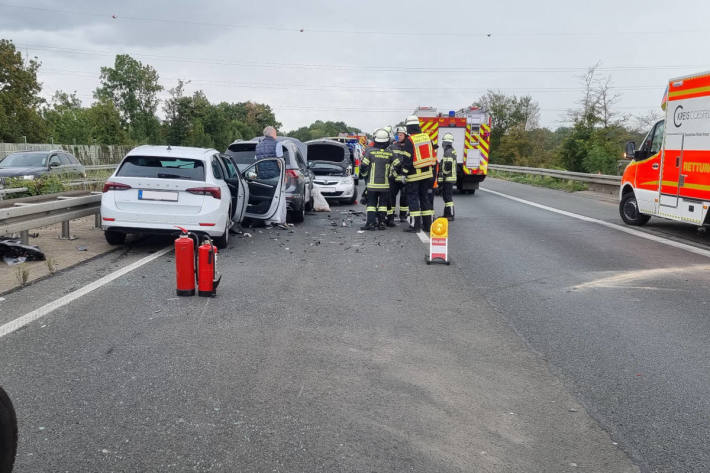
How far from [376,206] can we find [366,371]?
29.3 feet

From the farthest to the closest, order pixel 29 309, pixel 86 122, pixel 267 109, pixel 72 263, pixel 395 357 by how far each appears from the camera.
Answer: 1. pixel 267 109
2. pixel 86 122
3. pixel 72 263
4. pixel 29 309
5. pixel 395 357

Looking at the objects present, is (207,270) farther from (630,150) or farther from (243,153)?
(630,150)

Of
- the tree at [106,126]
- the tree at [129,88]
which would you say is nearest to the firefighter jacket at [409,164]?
the tree at [106,126]

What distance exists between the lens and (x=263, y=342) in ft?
17.8

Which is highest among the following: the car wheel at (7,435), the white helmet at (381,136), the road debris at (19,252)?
the white helmet at (381,136)

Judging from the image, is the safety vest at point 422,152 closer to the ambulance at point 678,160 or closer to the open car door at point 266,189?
the open car door at point 266,189

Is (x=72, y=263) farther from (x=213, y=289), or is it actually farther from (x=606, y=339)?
(x=606, y=339)

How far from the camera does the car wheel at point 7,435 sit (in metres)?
2.71

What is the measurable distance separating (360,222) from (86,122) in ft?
190

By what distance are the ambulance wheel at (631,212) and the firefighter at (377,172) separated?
5.33 meters

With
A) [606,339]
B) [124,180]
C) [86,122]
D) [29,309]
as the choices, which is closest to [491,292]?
[606,339]

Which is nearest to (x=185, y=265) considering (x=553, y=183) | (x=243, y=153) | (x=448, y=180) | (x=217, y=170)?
(x=217, y=170)

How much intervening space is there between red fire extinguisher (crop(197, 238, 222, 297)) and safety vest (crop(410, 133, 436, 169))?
21.7ft

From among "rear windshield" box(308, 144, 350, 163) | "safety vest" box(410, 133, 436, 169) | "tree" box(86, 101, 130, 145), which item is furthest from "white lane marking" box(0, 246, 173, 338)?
"tree" box(86, 101, 130, 145)
